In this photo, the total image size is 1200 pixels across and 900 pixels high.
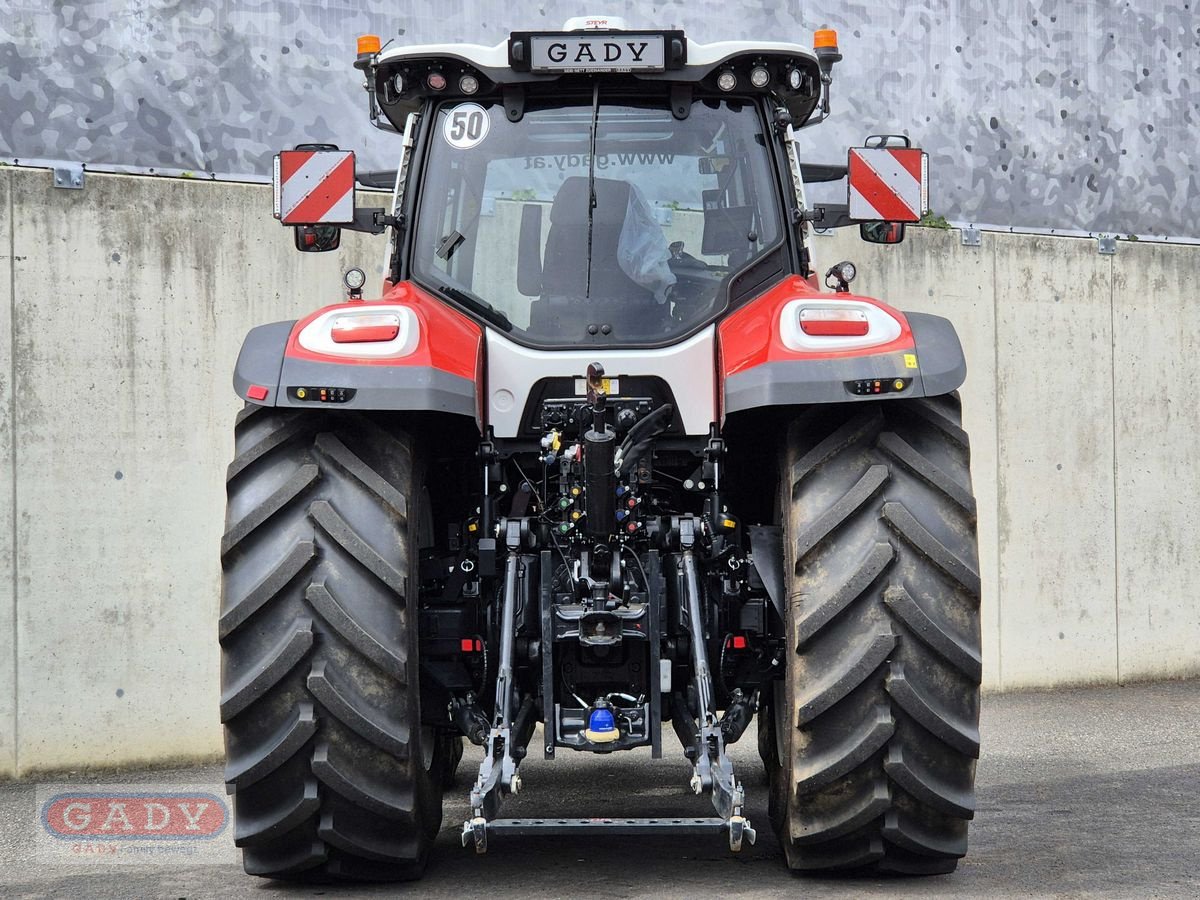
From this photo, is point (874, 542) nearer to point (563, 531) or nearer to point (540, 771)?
point (563, 531)

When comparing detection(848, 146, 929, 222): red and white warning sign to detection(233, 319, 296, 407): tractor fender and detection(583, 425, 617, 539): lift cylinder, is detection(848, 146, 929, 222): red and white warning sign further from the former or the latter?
detection(233, 319, 296, 407): tractor fender

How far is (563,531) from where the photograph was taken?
16.2ft

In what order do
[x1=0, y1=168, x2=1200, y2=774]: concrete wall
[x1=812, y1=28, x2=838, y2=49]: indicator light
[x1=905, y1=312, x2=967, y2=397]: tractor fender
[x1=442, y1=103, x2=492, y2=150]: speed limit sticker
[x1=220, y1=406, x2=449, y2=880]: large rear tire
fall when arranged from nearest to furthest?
[x1=220, y1=406, x2=449, y2=880]: large rear tire < [x1=905, y1=312, x2=967, y2=397]: tractor fender < [x1=442, y1=103, x2=492, y2=150]: speed limit sticker < [x1=812, y1=28, x2=838, y2=49]: indicator light < [x1=0, y1=168, x2=1200, y2=774]: concrete wall

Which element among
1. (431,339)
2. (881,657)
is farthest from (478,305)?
(881,657)

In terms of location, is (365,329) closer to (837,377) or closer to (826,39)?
(837,377)

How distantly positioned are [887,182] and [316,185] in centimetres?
185

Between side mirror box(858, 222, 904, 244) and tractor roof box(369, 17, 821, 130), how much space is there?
52cm

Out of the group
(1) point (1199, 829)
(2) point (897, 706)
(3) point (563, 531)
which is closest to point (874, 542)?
(2) point (897, 706)

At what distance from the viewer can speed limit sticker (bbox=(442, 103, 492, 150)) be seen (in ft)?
18.2

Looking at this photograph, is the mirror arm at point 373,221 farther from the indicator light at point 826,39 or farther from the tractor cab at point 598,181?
the indicator light at point 826,39

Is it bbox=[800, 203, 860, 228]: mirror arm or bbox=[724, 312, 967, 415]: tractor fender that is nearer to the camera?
bbox=[724, 312, 967, 415]: tractor fender

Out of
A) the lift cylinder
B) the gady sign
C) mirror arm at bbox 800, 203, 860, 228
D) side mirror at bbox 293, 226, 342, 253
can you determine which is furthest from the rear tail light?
side mirror at bbox 293, 226, 342, 253

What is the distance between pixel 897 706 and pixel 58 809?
3.78 m

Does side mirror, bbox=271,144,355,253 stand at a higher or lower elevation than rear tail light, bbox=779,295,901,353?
higher
